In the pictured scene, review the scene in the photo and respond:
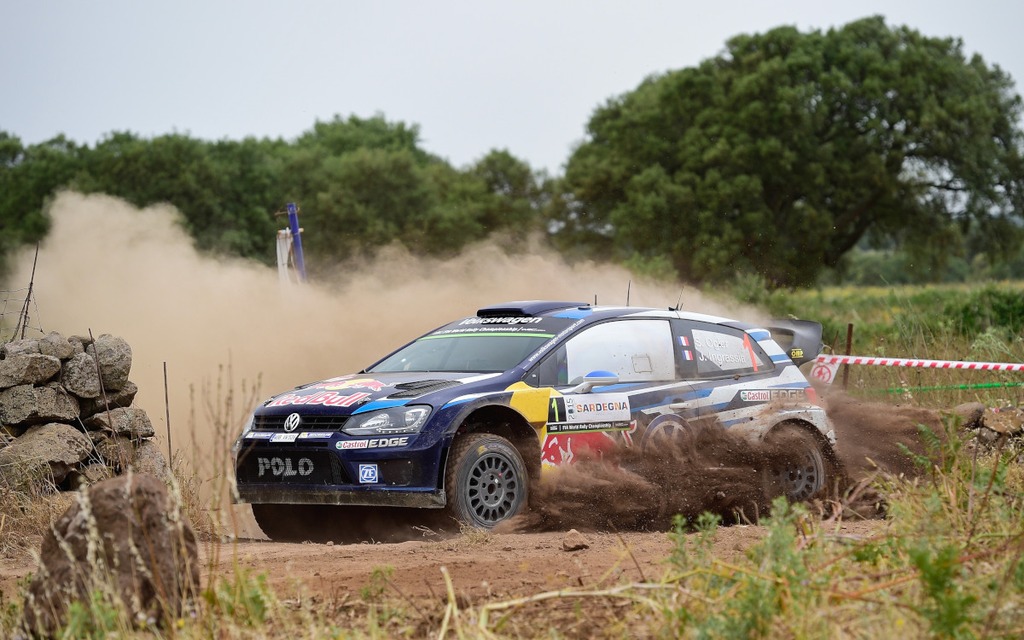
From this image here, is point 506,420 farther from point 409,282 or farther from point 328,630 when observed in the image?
point 409,282

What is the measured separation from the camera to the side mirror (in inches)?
373

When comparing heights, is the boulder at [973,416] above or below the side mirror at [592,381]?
below

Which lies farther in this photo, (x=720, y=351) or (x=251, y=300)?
(x=251, y=300)

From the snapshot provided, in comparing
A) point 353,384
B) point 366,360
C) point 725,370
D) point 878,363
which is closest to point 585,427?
point 725,370

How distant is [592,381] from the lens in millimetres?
9578

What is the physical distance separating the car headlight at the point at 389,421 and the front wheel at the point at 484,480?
0.32 metres

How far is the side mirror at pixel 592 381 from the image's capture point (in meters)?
9.48

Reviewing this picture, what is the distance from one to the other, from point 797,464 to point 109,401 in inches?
224

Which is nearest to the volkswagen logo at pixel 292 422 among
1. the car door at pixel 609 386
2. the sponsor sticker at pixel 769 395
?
the car door at pixel 609 386

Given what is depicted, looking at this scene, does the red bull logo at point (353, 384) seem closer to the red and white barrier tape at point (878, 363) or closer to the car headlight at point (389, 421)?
the car headlight at point (389, 421)

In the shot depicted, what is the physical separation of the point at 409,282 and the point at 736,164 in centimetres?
3284

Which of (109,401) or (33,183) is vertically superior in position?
(33,183)

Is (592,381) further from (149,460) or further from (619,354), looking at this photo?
(149,460)

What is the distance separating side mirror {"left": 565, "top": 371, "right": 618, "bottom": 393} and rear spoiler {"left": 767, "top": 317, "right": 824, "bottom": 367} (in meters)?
3.04
